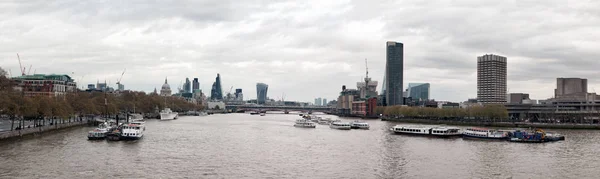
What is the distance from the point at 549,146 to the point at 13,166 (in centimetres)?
5804

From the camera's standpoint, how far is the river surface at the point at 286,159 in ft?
136

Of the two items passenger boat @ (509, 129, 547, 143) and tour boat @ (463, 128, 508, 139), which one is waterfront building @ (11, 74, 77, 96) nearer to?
tour boat @ (463, 128, 508, 139)

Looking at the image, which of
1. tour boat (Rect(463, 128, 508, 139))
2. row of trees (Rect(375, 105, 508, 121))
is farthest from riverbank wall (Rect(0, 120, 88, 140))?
row of trees (Rect(375, 105, 508, 121))

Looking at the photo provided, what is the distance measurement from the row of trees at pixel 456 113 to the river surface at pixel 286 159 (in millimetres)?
57800

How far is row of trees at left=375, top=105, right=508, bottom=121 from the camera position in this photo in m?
126

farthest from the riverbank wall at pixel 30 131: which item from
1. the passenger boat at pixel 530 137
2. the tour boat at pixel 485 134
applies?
the passenger boat at pixel 530 137

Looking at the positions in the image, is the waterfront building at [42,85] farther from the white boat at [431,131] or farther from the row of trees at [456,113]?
the row of trees at [456,113]

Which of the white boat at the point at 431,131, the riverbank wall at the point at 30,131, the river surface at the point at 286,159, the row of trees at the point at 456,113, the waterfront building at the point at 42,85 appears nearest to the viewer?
the river surface at the point at 286,159

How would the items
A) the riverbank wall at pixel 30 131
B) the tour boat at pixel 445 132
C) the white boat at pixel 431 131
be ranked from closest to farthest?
the riverbank wall at pixel 30 131, the tour boat at pixel 445 132, the white boat at pixel 431 131

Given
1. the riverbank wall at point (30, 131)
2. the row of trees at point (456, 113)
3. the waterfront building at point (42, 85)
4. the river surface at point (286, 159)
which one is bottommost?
the river surface at point (286, 159)

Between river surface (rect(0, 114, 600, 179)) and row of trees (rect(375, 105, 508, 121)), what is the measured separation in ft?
190

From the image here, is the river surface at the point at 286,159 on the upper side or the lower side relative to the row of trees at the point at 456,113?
lower

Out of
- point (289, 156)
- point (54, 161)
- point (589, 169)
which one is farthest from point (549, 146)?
point (54, 161)

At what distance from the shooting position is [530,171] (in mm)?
44000
